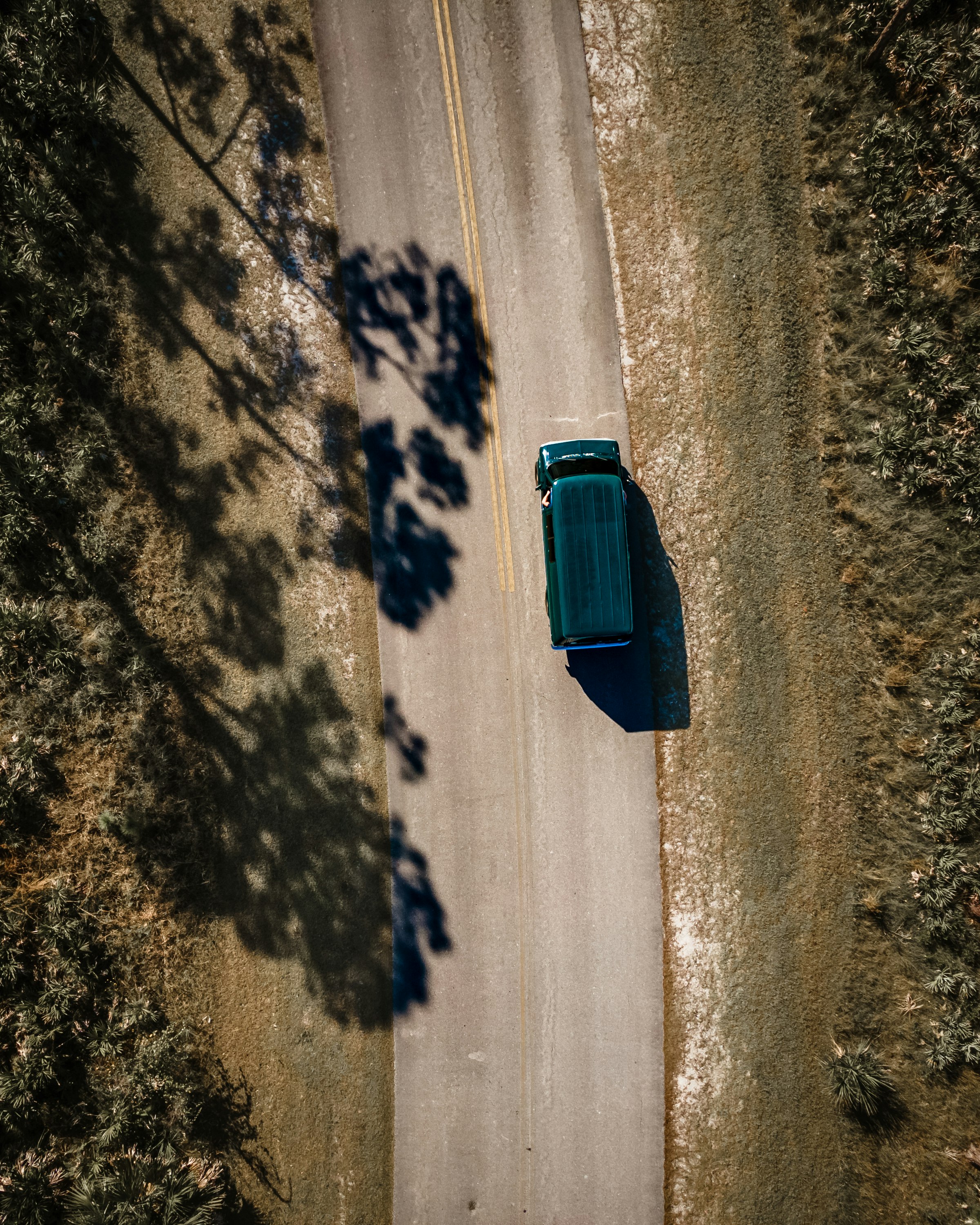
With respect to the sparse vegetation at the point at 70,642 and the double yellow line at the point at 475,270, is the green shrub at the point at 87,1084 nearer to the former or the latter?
the sparse vegetation at the point at 70,642

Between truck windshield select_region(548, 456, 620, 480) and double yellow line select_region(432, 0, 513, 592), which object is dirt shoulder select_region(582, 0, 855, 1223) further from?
double yellow line select_region(432, 0, 513, 592)

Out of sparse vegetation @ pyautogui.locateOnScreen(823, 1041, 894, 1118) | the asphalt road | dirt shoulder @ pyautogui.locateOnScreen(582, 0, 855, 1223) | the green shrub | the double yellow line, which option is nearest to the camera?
sparse vegetation @ pyautogui.locateOnScreen(823, 1041, 894, 1118)

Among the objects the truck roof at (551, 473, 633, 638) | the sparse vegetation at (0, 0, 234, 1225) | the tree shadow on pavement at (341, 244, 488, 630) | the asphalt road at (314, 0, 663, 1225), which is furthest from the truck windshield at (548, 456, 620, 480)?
the sparse vegetation at (0, 0, 234, 1225)

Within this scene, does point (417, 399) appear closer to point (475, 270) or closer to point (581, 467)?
point (475, 270)

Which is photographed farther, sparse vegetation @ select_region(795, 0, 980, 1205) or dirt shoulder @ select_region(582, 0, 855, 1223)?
dirt shoulder @ select_region(582, 0, 855, 1223)

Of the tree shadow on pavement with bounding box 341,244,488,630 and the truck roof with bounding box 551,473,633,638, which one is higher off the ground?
the tree shadow on pavement with bounding box 341,244,488,630

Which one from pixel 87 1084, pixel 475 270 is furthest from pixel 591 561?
pixel 87 1084

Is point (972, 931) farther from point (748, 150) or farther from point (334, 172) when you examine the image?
point (334, 172)
